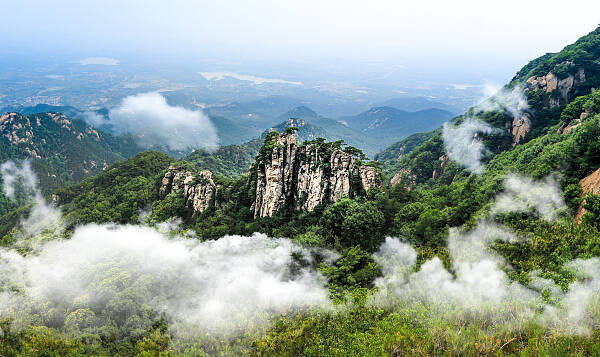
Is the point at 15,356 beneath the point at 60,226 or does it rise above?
above

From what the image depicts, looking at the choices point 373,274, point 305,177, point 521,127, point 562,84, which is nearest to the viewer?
point 373,274

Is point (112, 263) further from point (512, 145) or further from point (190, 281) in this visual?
point (512, 145)

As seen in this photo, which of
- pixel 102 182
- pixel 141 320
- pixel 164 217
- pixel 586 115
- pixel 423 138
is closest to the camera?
pixel 141 320

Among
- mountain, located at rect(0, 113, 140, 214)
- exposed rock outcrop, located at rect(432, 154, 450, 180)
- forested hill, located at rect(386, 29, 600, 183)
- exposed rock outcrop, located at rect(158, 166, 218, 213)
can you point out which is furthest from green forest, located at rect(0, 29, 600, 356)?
mountain, located at rect(0, 113, 140, 214)

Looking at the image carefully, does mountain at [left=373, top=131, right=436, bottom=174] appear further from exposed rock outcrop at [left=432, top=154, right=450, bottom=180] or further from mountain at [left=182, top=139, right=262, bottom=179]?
mountain at [left=182, top=139, right=262, bottom=179]

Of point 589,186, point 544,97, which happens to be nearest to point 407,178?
point 544,97

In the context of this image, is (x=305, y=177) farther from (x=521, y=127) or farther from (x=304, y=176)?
(x=521, y=127)

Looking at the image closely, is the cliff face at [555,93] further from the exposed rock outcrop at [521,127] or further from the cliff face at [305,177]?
the cliff face at [305,177]

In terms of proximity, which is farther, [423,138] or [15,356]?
[423,138]

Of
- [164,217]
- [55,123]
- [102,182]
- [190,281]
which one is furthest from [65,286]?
[55,123]
